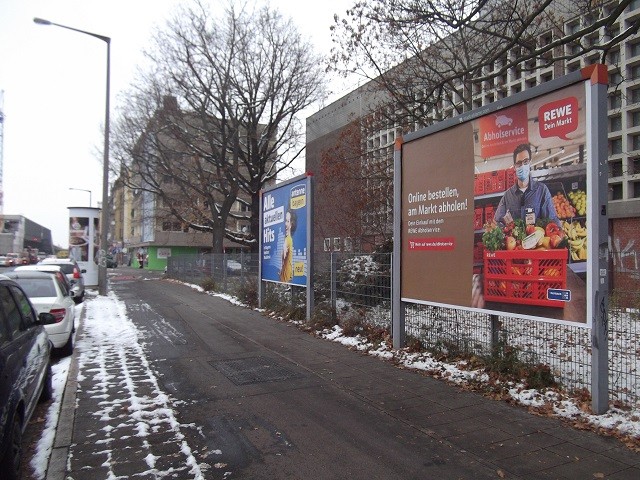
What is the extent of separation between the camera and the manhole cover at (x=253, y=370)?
23.9 feet

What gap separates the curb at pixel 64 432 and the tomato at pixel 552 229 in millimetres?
5391

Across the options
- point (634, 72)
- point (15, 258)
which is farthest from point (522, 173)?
point (15, 258)

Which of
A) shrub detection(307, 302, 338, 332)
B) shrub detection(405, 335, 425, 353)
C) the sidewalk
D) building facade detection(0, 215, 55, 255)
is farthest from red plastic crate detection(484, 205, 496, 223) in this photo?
building facade detection(0, 215, 55, 255)

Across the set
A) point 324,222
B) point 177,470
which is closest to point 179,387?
point 177,470

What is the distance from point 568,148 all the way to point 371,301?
5085mm

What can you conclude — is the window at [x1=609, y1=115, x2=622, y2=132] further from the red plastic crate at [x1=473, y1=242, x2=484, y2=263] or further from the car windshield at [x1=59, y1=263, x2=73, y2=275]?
the car windshield at [x1=59, y1=263, x2=73, y2=275]

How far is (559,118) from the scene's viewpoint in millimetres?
5855

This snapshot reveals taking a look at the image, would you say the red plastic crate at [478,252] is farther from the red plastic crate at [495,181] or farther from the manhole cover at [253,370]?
the manhole cover at [253,370]

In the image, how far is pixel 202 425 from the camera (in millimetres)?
5371

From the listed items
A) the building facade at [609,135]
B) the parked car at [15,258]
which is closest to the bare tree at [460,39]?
the building facade at [609,135]

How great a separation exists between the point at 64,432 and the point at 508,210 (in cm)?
563

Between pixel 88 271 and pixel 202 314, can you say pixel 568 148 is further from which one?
pixel 88 271

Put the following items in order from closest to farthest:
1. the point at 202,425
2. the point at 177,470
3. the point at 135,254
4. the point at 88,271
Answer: the point at 177,470 < the point at 202,425 < the point at 88,271 < the point at 135,254

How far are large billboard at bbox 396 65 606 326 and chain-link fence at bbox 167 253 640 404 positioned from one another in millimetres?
466
